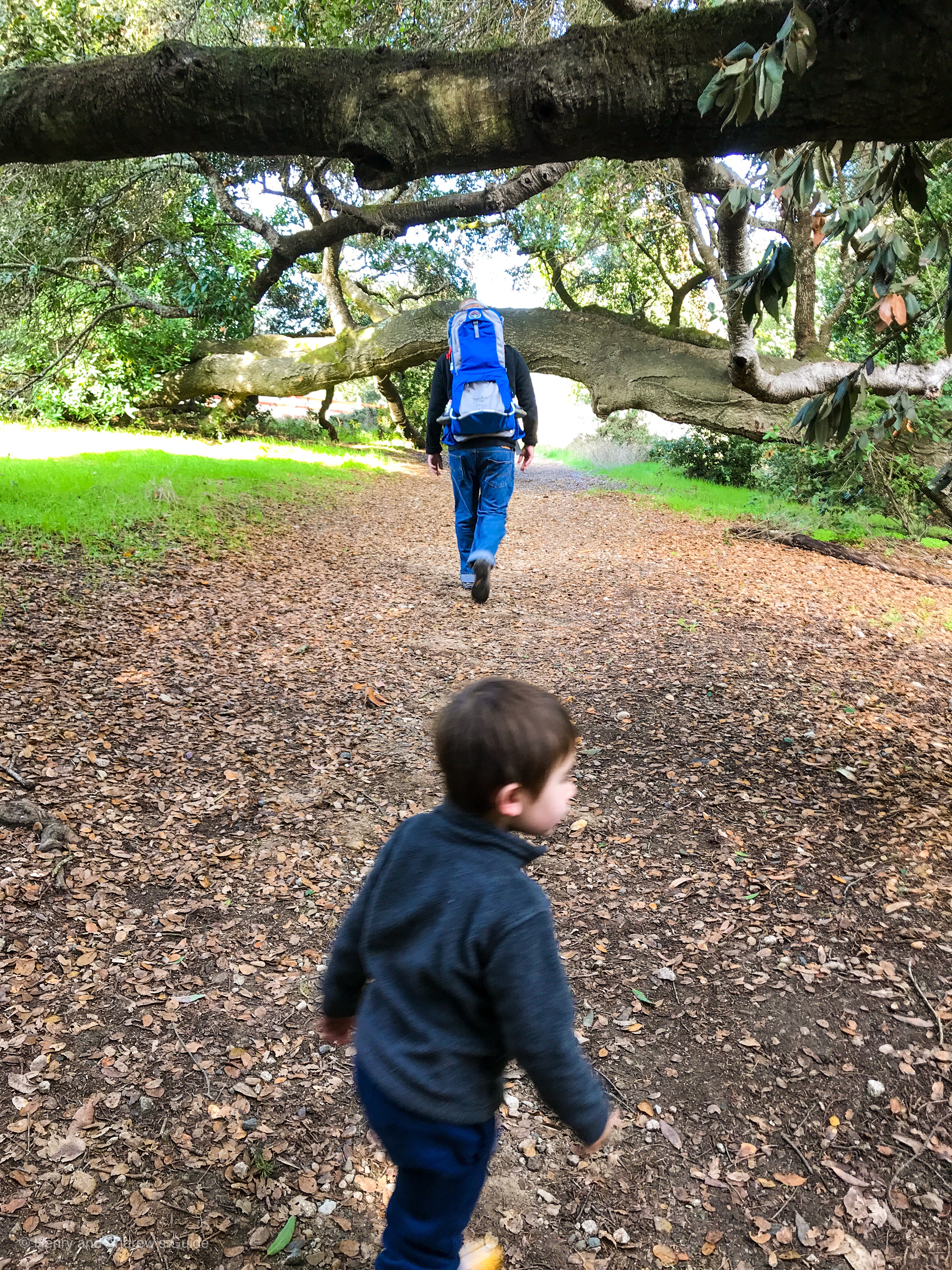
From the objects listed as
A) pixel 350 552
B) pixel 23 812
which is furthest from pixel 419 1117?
pixel 350 552

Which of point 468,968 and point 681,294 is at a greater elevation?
point 681,294

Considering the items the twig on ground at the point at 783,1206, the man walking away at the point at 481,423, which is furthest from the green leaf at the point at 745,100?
the man walking away at the point at 481,423

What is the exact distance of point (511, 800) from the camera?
1.51 metres

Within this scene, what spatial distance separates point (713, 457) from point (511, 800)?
1754 centimetres

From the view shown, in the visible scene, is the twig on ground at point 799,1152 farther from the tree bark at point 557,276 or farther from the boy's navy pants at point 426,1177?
the tree bark at point 557,276

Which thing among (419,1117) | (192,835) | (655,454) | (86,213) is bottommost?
(655,454)

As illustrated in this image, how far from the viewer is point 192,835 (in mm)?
3533

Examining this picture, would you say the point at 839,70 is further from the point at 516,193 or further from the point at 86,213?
the point at 86,213

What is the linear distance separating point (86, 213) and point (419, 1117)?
1244 cm

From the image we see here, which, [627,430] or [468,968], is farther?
[627,430]

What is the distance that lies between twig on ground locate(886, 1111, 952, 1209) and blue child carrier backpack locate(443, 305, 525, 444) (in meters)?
4.80

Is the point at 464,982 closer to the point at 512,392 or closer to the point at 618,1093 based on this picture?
the point at 618,1093

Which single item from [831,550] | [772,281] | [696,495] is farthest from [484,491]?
[696,495]

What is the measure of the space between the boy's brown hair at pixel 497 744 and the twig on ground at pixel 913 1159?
5.27ft
